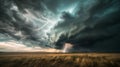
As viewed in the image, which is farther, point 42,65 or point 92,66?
point 42,65

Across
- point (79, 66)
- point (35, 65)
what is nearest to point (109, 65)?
point (79, 66)

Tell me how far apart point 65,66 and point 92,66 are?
4833 millimetres

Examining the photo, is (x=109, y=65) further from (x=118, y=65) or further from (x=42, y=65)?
(x=42, y=65)

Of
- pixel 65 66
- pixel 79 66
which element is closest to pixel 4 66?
pixel 65 66

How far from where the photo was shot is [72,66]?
86.2 ft

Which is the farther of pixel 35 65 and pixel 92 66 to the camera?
pixel 35 65

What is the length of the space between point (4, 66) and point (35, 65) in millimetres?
5766

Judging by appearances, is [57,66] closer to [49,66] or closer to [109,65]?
[49,66]

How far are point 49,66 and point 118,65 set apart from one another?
12426 mm

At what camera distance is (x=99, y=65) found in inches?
1021

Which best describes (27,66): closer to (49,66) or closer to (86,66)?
(49,66)

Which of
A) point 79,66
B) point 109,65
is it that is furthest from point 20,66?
point 109,65

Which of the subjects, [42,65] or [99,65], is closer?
[99,65]

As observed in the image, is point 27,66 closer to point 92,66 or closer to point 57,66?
point 57,66
